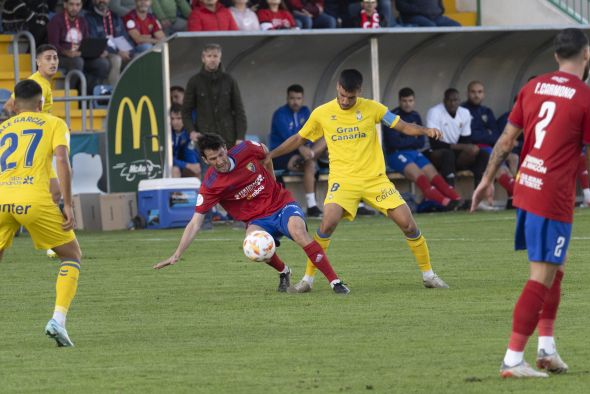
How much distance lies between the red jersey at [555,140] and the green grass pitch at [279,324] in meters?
0.87

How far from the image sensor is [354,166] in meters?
11.8

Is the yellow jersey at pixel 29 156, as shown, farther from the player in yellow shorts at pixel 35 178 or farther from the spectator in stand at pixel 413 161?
the spectator in stand at pixel 413 161

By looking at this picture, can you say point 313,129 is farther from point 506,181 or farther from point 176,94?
point 506,181

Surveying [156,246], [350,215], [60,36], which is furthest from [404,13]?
[350,215]

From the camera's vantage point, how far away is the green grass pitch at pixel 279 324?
7.11 meters

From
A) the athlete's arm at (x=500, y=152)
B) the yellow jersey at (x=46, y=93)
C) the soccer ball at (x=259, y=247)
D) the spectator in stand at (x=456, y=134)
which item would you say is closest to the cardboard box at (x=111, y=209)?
the spectator in stand at (x=456, y=134)

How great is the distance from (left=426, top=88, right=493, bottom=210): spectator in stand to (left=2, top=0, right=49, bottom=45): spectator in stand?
5.99m

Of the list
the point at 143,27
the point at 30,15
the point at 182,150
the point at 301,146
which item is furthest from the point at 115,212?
the point at 143,27

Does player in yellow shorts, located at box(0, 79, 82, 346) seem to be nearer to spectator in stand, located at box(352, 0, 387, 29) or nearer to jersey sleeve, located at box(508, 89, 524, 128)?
jersey sleeve, located at box(508, 89, 524, 128)

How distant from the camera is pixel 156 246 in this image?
16.3 meters

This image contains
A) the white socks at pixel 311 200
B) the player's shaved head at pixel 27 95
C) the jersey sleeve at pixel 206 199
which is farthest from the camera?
the white socks at pixel 311 200

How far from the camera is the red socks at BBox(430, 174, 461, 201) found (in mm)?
20892

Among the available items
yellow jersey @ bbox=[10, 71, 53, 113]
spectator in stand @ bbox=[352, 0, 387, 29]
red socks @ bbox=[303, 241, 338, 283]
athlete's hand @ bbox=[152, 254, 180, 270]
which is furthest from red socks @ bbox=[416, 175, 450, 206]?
athlete's hand @ bbox=[152, 254, 180, 270]

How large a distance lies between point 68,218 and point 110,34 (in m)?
13.7
